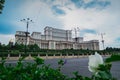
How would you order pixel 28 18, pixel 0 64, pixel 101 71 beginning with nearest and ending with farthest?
pixel 101 71 → pixel 0 64 → pixel 28 18

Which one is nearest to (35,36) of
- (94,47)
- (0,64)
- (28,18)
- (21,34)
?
(21,34)

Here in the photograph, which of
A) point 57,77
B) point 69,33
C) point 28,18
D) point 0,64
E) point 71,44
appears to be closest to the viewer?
point 57,77

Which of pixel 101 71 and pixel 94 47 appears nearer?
pixel 101 71

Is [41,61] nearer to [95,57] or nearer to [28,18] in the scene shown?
[95,57]

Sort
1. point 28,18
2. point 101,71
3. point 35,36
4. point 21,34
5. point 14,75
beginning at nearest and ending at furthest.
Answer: point 101,71 → point 14,75 → point 28,18 → point 21,34 → point 35,36

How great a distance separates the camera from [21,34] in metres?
96.4

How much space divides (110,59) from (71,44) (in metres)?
121

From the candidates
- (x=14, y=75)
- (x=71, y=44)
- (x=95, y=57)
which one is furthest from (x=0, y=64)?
(x=71, y=44)

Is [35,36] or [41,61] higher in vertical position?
[35,36]

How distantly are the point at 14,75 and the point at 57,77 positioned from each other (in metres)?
0.52

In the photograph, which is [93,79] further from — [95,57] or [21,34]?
[21,34]

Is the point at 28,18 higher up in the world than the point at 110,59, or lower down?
higher up

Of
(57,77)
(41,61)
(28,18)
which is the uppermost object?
(28,18)

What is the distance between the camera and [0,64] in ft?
7.61
